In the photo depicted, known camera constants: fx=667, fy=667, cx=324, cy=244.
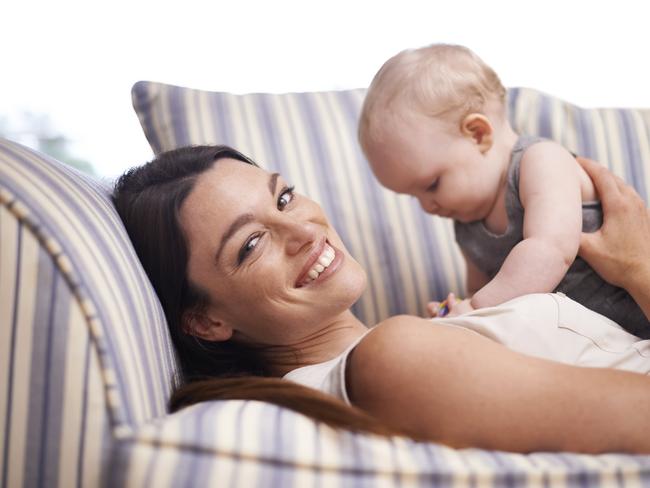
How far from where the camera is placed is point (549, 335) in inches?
42.5

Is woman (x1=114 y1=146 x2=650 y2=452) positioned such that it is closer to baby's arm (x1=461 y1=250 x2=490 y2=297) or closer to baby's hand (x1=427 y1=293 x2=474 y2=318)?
baby's hand (x1=427 y1=293 x2=474 y2=318)

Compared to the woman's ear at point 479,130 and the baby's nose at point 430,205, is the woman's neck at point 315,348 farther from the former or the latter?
the woman's ear at point 479,130

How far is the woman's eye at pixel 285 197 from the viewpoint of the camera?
3.97 feet

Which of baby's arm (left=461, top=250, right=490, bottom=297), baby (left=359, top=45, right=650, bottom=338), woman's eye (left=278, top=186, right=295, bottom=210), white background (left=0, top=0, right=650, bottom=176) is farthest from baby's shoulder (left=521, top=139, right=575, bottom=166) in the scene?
white background (left=0, top=0, right=650, bottom=176)

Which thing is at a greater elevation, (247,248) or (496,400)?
(247,248)

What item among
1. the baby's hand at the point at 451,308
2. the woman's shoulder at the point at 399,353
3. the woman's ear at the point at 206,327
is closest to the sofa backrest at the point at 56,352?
the woman's shoulder at the point at 399,353

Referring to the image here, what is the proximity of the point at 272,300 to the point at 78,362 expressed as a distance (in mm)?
465

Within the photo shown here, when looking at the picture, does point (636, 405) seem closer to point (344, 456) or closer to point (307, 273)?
point (344, 456)

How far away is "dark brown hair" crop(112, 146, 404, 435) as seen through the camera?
94 cm

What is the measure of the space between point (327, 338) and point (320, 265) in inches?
6.3

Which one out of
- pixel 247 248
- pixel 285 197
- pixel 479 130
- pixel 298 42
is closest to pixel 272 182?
pixel 285 197

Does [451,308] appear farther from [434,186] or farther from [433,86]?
[433,86]

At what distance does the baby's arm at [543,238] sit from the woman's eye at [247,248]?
45 cm

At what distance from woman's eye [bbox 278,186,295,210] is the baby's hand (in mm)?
385
